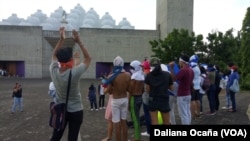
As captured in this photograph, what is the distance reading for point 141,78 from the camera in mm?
7684

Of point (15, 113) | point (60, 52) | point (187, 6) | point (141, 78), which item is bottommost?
point (15, 113)

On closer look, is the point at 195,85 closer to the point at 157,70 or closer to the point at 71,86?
the point at 157,70

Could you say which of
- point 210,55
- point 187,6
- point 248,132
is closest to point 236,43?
point 210,55

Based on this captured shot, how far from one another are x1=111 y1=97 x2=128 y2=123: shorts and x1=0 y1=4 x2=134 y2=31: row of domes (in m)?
51.8

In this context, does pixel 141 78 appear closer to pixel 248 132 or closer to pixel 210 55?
pixel 248 132

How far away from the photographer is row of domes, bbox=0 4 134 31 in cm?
5888

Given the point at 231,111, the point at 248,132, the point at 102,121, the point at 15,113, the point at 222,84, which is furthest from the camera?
the point at 15,113

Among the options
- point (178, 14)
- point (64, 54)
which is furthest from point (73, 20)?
point (64, 54)

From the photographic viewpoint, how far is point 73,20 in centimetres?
5984

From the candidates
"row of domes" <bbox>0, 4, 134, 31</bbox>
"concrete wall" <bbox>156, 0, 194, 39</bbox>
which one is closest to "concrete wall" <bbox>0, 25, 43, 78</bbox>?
"row of domes" <bbox>0, 4, 134, 31</bbox>

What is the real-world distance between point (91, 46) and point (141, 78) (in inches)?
1635

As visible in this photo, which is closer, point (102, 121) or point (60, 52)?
point (60, 52)

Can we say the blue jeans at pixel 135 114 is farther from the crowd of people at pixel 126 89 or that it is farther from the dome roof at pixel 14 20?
the dome roof at pixel 14 20

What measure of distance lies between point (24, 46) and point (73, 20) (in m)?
13.8
